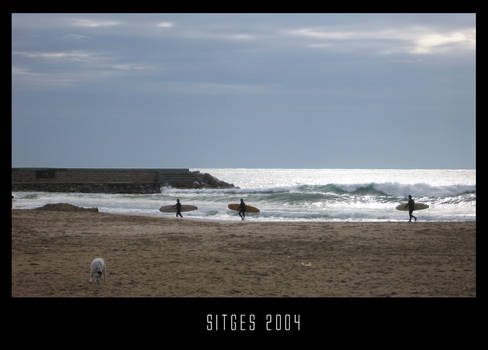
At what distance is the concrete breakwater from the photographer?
64.9 metres

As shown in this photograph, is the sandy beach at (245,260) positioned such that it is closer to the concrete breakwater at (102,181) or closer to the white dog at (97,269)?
the white dog at (97,269)

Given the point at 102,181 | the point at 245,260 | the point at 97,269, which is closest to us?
the point at 97,269

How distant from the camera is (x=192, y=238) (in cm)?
1556

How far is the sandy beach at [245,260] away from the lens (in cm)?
903

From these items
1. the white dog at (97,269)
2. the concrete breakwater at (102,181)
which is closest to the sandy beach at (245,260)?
the white dog at (97,269)

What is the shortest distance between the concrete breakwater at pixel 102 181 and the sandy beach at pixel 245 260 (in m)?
47.3

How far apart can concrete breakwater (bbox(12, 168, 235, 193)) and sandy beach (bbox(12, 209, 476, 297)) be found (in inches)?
1861

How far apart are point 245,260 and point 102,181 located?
203ft

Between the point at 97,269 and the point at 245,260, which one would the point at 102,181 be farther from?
the point at 97,269

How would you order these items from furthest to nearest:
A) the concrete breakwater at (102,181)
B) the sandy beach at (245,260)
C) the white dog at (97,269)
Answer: the concrete breakwater at (102,181), the white dog at (97,269), the sandy beach at (245,260)

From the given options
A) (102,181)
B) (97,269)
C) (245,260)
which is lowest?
(245,260)

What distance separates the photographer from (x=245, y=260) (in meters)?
11.9

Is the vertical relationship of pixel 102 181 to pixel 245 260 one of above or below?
above

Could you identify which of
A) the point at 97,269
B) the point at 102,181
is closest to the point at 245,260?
the point at 97,269
